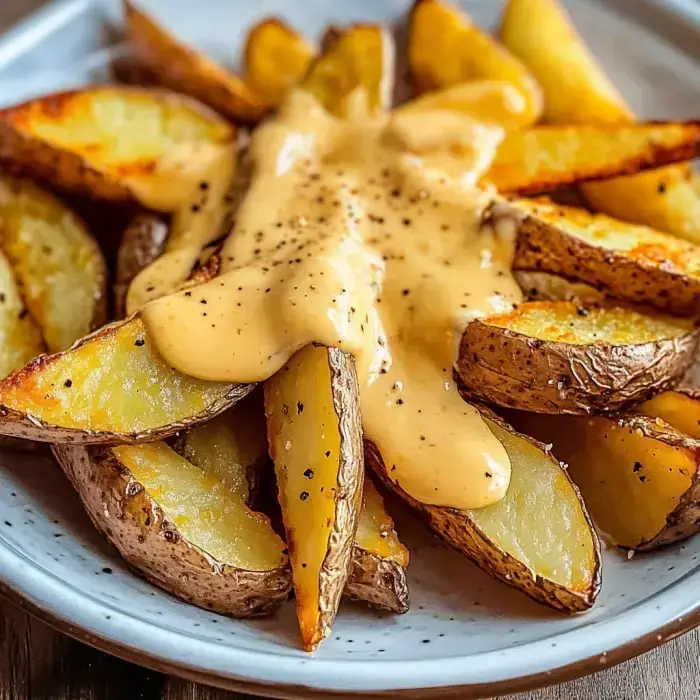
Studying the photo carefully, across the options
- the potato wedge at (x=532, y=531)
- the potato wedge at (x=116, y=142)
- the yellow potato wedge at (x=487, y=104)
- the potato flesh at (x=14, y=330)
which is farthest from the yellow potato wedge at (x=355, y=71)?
the potato wedge at (x=532, y=531)

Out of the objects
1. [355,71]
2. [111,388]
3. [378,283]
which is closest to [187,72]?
[355,71]

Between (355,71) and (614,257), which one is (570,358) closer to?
(614,257)

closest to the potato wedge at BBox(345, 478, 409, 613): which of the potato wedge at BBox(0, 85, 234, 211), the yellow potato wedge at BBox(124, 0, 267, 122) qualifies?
the potato wedge at BBox(0, 85, 234, 211)

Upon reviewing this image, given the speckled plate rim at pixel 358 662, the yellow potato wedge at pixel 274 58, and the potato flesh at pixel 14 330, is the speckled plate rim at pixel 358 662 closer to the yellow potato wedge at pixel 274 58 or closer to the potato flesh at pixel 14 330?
the potato flesh at pixel 14 330

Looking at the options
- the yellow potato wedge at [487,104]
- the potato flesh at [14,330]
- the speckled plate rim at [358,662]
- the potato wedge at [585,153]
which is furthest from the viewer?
the yellow potato wedge at [487,104]

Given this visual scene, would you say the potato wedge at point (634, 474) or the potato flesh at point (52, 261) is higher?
the potato flesh at point (52, 261)

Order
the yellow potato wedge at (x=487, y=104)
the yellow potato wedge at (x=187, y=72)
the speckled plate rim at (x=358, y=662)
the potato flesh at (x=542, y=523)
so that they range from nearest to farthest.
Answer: the speckled plate rim at (x=358, y=662), the potato flesh at (x=542, y=523), the yellow potato wedge at (x=487, y=104), the yellow potato wedge at (x=187, y=72)

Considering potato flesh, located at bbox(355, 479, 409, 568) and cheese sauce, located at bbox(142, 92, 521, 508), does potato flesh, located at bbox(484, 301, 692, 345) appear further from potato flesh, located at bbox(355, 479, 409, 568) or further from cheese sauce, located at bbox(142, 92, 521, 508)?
potato flesh, located at bbox(355, 479, 409, 568)
